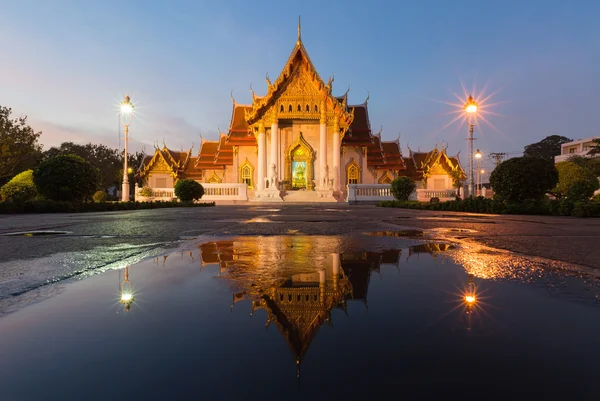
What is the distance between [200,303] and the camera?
6.38 ft

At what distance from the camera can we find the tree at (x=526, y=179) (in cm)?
1449

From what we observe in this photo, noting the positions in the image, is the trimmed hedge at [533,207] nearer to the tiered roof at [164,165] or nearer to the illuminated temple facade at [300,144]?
the illuminated temple facade at [300,144]

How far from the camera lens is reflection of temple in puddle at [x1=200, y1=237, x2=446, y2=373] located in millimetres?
1673

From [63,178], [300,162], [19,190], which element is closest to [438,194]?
[300,162]

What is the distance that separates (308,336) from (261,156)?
36014mm

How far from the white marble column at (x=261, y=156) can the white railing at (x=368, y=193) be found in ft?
28.2

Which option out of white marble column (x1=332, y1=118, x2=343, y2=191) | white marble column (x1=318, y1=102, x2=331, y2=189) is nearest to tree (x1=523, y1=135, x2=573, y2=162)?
white marble column (x1=332, y1=118, x2=343, y2=191)

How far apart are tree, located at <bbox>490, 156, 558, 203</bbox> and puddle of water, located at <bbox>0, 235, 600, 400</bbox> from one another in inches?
536

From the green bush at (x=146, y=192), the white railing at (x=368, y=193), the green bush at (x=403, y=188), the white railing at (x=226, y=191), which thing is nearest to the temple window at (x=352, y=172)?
the white railing at (x=368, y=193)

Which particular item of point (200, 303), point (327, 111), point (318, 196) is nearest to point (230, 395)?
point (200, 303)

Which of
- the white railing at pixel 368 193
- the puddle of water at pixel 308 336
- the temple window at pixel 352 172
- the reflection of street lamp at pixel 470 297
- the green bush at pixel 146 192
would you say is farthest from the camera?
the temple window at pixel 352 172

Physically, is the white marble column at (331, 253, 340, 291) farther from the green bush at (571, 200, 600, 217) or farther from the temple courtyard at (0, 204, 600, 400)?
the green bush at (571, 200, 600, 217)

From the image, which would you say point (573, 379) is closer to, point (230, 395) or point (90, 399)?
point (230, 395)

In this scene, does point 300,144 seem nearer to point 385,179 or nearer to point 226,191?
point 226,191
